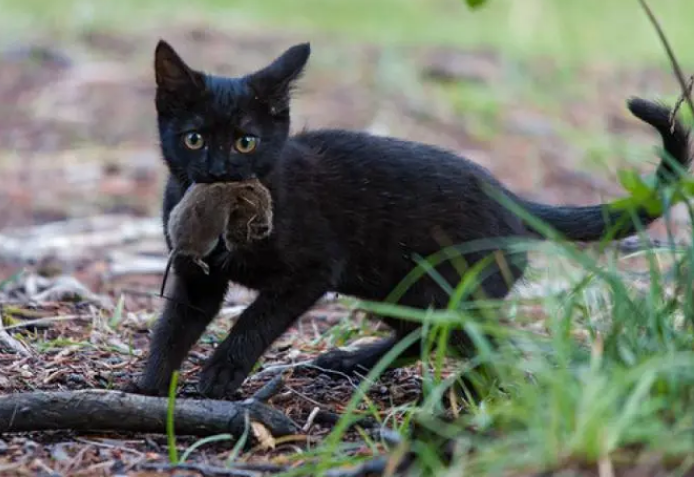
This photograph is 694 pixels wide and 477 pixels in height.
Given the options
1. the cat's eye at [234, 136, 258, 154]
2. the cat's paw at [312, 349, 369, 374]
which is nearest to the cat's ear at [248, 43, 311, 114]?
the cat's eye at [234, 136, 258, 154]

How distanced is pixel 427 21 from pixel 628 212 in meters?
13.0

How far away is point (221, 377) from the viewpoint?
4.02 m

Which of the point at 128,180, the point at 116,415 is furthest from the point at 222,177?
the point at 128,180

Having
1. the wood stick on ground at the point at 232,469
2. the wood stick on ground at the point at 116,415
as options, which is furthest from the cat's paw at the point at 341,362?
the wood stick on ground at the point at 232,469

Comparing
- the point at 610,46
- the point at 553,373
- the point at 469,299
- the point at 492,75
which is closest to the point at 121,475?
the point at 553,373

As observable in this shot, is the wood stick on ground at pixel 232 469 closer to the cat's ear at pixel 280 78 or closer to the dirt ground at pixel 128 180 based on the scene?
the dirt ground at pixel 128 180

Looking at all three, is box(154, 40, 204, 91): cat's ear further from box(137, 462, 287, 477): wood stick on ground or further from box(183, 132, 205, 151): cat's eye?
box(137, 462, 287, 477): wood stick on ground

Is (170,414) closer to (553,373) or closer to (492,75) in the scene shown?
(553,373)

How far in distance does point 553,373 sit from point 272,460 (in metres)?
0.89

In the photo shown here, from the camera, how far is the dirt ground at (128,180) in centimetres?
401

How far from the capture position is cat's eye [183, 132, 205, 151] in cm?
432

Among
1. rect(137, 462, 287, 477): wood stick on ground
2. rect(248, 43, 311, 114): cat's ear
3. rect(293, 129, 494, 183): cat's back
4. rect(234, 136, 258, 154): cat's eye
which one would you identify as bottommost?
rect(137, 462, 287, 477): wood stick on ground

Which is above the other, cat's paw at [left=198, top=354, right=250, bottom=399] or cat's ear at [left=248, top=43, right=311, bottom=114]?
cat's ear at [left=248, top=43, right=311, bottom=114]

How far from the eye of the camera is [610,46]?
14.5 m
